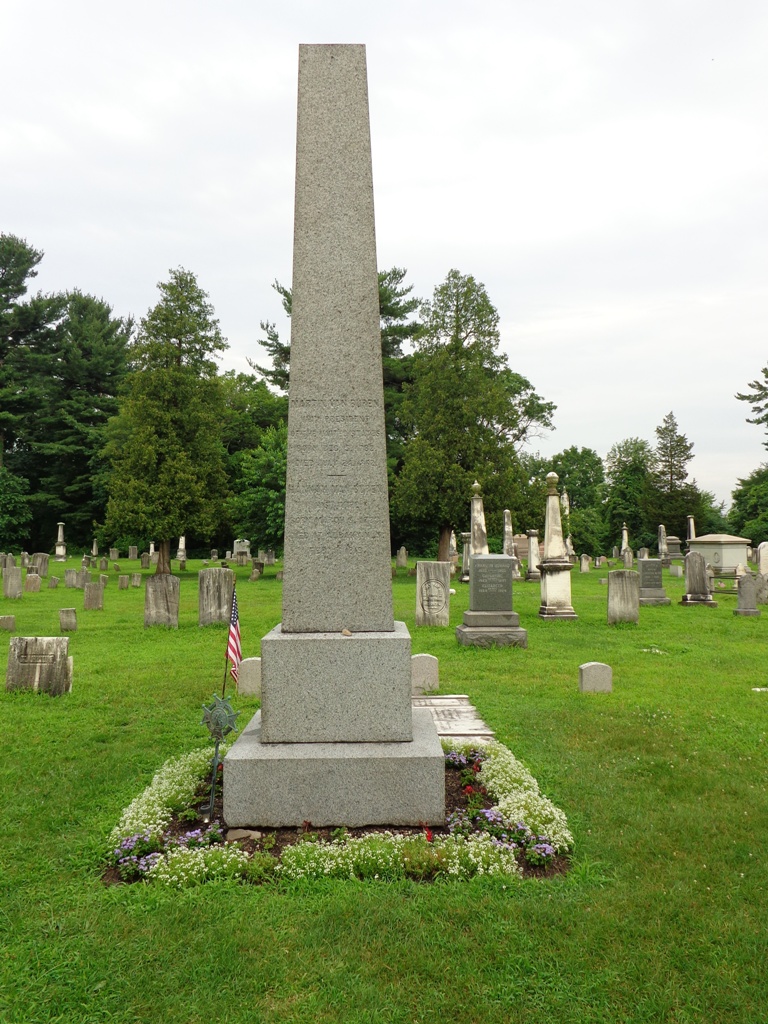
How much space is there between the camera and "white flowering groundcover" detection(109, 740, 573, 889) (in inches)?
137

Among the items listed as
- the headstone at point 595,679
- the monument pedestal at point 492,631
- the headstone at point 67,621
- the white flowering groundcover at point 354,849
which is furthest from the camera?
the headstone at point 67,621

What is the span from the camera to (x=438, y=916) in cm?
311

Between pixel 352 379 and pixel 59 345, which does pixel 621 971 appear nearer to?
pixel 352 379

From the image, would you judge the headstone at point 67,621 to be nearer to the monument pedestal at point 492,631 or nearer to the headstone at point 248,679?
the headstone at point 248,679

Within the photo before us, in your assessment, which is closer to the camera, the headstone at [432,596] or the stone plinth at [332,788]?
the stone plinth at [332,788]

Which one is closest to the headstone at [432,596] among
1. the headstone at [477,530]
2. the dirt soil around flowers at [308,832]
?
the headstone at [477,530]

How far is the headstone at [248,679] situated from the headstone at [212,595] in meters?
5.74

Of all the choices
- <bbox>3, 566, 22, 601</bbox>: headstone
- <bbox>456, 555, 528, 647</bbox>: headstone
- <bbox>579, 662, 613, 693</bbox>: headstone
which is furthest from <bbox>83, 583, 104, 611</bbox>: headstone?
<bbox>579, 662, 613, 693</bbox>: headstone

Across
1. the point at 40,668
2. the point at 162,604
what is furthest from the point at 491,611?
the point at 40,668

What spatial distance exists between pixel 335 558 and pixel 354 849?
1.77m

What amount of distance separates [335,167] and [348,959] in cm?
477

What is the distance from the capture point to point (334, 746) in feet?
13.4

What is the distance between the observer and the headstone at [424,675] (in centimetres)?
809

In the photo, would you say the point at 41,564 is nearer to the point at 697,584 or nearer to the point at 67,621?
the point at 67,621
